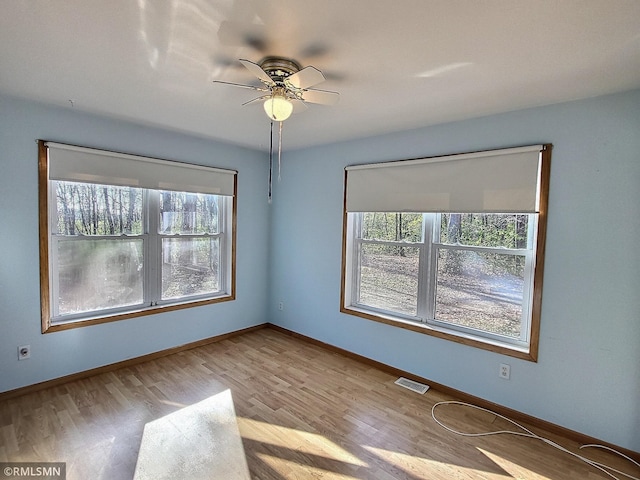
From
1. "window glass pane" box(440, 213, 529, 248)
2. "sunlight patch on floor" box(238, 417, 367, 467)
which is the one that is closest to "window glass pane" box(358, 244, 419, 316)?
"window glass pane" box(440, 213, 529, 248)

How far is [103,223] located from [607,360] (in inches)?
169

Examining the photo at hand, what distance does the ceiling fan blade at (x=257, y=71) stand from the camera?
62.0 inches

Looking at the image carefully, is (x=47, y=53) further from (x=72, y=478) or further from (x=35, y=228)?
(x=72, y=478)

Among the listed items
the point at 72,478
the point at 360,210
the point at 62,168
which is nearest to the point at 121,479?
the point at 72,478

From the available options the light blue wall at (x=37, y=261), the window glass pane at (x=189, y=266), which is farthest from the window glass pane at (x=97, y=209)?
the window glass pane at (x=189, y=266)

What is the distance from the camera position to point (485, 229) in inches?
110

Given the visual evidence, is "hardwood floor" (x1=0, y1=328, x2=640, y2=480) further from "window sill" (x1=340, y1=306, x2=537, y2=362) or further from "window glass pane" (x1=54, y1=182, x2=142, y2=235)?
"window glass pane" (x1=54, y1=182, x2=142, y2=235)

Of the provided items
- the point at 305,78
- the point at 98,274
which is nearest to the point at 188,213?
the point at 98,274

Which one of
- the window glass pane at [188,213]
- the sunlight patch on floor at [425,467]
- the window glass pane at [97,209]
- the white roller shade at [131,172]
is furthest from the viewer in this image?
the window glass pane at [188,213]

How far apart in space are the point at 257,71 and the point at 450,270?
2.35 m

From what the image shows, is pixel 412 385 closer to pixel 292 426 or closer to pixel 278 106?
pixel 292 426

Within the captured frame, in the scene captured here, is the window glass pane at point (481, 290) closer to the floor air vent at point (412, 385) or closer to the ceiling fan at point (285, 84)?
the floor air vent at point (412, 385)

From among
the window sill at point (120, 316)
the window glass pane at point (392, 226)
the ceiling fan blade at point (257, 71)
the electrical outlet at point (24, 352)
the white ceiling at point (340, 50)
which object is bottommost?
the electrical outlet at point (24, 352)

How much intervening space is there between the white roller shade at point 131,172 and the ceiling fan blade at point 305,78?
2.11m
